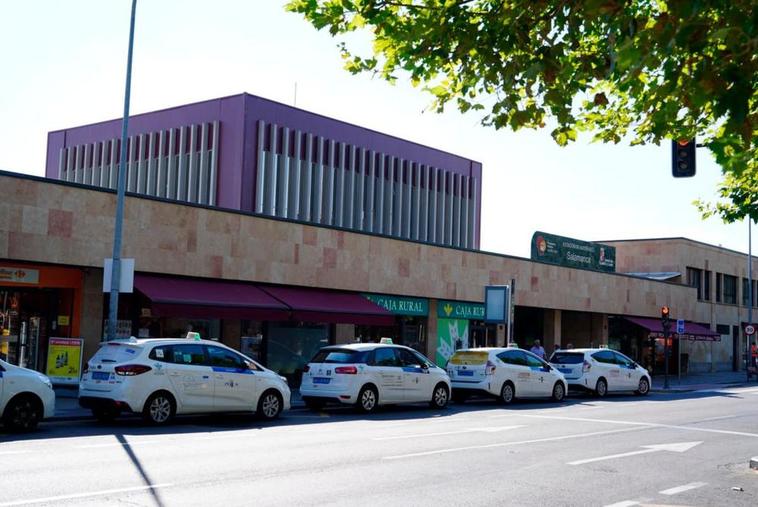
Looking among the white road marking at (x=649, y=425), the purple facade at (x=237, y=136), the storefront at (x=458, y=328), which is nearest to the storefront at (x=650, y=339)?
the storefront at (x=458, y=328)

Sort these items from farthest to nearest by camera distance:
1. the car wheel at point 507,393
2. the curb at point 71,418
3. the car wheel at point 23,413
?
the car wheel at point 507,393, the curb at point 71,418, the car wheel at point 23,413

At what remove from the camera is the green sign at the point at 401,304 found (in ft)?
92.9

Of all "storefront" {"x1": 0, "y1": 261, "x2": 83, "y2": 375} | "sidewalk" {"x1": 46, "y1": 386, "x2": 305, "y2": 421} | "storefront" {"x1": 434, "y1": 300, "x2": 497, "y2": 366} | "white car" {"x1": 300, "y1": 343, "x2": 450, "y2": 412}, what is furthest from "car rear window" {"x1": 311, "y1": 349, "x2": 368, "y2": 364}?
"storefront" {"x1": 434, "y1": 300, "x2": 497, "y2": 366}

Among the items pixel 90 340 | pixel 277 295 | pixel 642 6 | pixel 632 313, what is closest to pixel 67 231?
pixel 90 340

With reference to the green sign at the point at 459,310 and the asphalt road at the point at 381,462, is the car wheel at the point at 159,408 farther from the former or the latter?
the green sign at the point at 459,310

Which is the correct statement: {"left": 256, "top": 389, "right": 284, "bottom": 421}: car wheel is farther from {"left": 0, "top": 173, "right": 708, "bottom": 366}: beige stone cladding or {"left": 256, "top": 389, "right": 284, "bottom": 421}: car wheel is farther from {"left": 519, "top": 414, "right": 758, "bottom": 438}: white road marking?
{"left": 0, "top": 173, "right": 708, "bottom": 366}: beige stone cladding

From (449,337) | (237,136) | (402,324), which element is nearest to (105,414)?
(402,324)

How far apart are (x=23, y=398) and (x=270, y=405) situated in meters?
5.01

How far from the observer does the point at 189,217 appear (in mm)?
22766

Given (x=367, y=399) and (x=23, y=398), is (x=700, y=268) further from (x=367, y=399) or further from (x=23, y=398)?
(x=23, y=398)

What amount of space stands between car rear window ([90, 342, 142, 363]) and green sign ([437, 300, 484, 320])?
1724 cm

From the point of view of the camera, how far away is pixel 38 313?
831 inches

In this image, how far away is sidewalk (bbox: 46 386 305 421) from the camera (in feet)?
51.4

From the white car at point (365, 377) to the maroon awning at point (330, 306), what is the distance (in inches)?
178
